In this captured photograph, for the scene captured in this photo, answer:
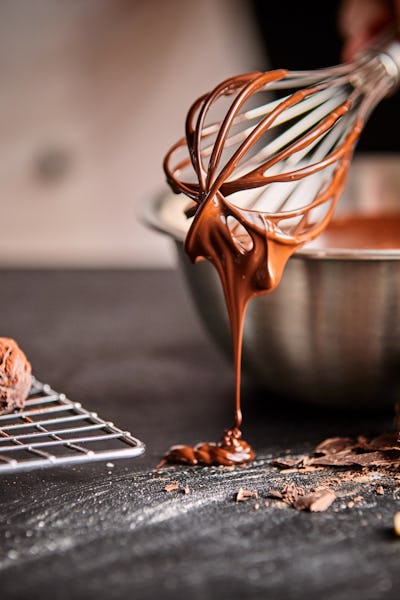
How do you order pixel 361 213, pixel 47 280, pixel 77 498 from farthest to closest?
Answer: pixel 47 280, pixel 361 213, pixel 77 498

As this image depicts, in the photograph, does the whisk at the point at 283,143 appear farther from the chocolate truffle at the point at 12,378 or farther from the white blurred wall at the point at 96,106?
the white blurred wall at the point at 96,106

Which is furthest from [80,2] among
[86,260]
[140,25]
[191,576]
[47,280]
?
[191,576]

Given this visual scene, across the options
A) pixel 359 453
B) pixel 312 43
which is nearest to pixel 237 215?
pixel 359 453

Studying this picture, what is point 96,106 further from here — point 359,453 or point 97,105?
point 359,453

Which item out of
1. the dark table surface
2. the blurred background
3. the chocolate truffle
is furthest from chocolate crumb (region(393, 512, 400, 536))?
the blurred background

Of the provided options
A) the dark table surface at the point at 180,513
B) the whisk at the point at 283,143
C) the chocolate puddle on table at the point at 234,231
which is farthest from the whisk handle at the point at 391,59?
the dark table surface at the point at 180,513

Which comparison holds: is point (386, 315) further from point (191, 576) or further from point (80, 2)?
point (80, 2)

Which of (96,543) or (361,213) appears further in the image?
(361,213)
